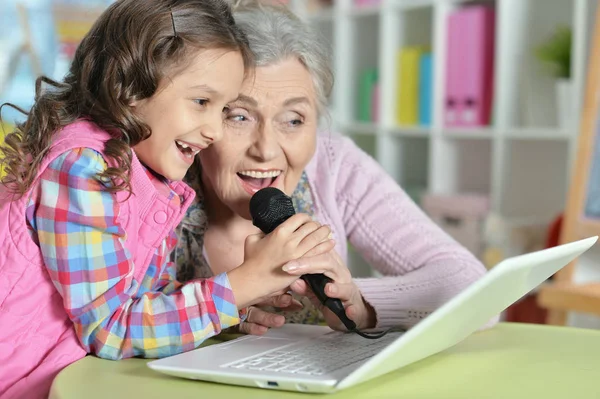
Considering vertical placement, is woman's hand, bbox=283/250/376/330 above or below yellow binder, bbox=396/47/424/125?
below

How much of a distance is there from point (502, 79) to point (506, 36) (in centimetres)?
16

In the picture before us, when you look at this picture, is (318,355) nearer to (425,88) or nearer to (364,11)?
(425,88)

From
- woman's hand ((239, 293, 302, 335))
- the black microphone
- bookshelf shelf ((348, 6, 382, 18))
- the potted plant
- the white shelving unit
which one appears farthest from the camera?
bookshelf shelf ((348, 6, 382, 18))

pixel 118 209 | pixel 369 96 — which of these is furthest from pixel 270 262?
pixel 369 96

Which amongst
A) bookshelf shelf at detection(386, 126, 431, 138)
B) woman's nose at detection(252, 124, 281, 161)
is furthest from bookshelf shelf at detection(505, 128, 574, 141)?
woman's nose at detection(252, 124, 281, 161)

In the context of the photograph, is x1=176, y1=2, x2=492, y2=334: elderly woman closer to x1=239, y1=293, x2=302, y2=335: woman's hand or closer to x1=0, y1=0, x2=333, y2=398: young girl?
x1=239, y1=293, x2=302, y2=335: woman's hand

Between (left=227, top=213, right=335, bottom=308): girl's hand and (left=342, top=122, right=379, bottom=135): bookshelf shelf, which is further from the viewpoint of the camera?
(left=342, top=122, right=379, bottom=135): bookshelf shelf

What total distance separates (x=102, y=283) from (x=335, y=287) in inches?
12.3

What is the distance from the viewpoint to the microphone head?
1143 millimetres

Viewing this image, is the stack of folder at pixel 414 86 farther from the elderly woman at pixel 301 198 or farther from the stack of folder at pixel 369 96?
the elderly woman at pixel 301 198

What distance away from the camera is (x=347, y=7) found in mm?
4203

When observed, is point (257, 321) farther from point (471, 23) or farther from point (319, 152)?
point (471, 23)

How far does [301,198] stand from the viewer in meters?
1.58

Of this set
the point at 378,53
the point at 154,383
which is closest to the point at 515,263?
the point at 154,383
